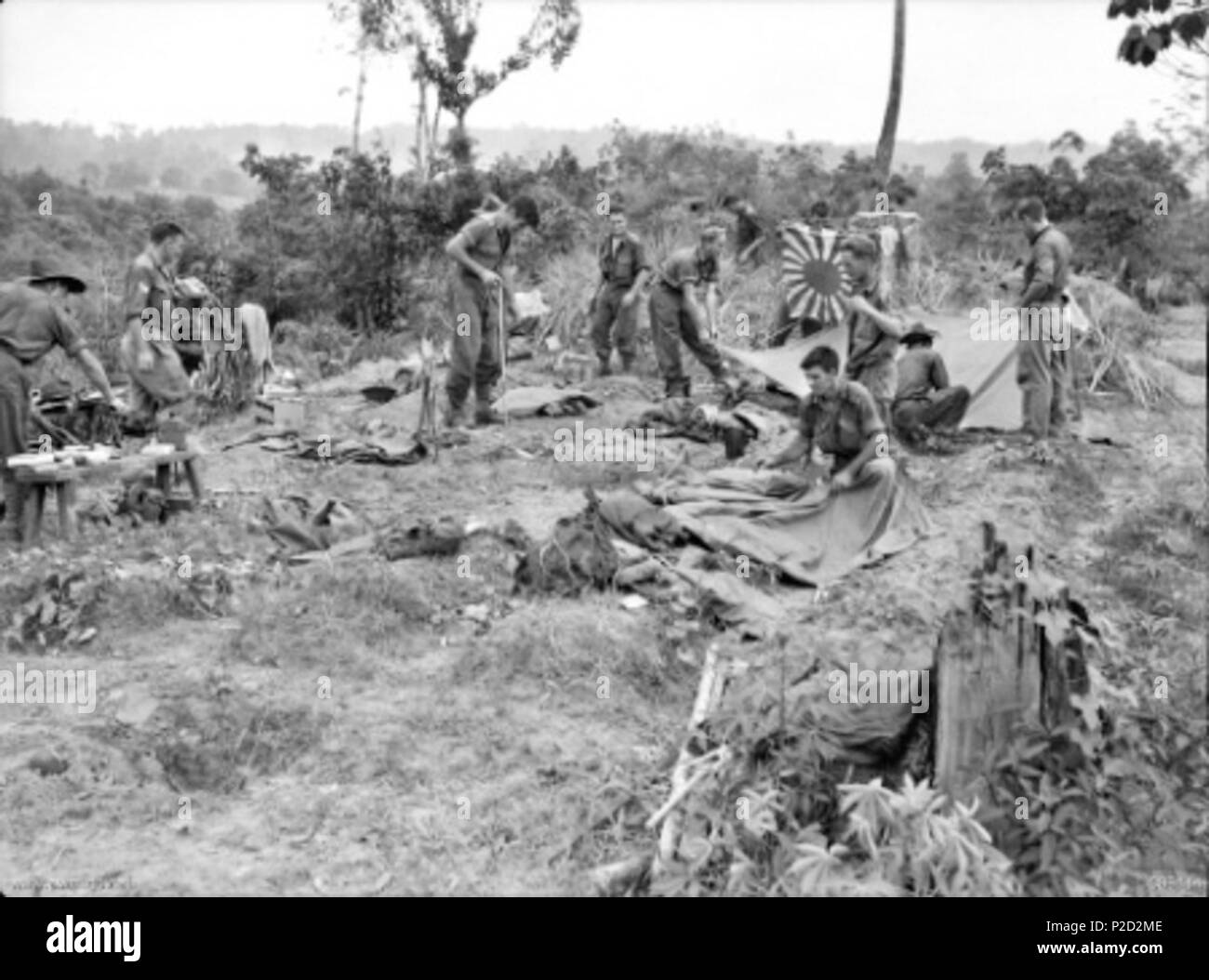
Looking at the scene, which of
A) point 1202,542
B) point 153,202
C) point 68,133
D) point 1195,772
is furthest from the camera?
point 68,133

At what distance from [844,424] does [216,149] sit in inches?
1915

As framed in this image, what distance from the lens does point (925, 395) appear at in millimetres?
10234

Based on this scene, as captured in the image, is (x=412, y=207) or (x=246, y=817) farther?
(x=412, y=207)

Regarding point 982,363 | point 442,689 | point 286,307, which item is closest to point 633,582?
point 442,689

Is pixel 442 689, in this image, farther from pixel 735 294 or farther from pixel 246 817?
pixel 735 294

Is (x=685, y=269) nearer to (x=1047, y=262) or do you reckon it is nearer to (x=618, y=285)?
(x=618, y=285)

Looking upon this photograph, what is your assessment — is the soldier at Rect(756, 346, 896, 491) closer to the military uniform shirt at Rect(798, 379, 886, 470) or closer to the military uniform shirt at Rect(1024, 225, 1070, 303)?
the military uniform shirt at Rect(798, 379, 886, 470)

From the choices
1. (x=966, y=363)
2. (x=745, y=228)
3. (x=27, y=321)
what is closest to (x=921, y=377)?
(x=966, y=363)

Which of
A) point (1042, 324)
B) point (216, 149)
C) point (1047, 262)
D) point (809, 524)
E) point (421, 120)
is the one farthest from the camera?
point (216, 149)

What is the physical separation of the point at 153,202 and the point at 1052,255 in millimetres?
19467

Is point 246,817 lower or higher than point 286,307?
lower

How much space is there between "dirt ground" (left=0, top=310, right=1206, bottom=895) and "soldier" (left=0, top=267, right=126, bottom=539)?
2.10 feet

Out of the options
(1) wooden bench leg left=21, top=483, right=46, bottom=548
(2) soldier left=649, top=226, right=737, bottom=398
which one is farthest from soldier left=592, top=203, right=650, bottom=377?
(1) wooden bench leg left=21, top=483, right=46, bottom=548

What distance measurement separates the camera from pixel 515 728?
17.3ft
